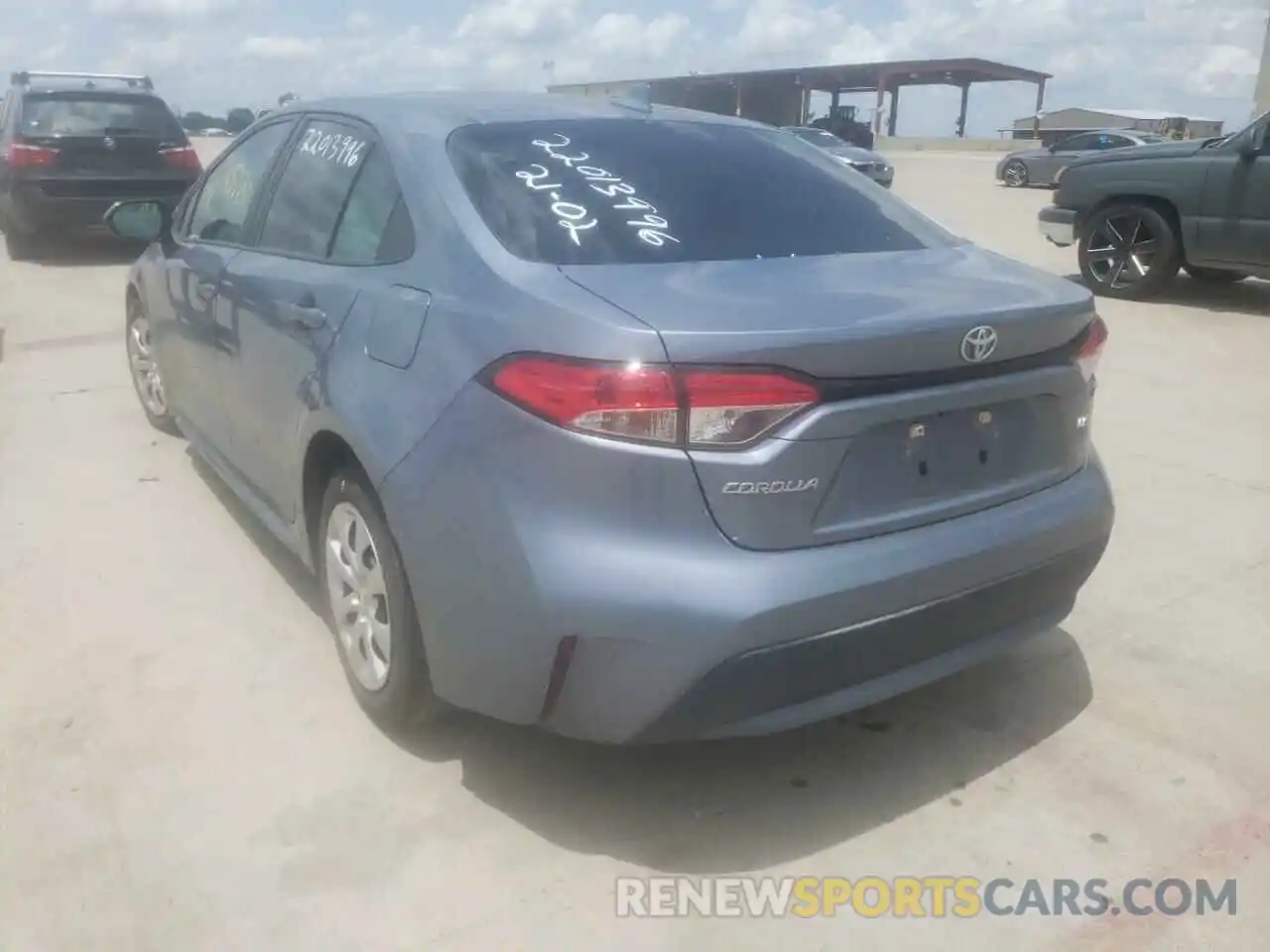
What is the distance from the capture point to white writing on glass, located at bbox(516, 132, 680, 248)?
2.68 meters

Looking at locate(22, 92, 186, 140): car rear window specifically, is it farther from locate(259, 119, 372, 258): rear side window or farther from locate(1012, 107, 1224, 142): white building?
locate(1012, 107, 1224, 142): white building

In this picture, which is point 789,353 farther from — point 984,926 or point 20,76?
point 20,76

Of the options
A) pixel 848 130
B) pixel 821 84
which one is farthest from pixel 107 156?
pixel 821 84

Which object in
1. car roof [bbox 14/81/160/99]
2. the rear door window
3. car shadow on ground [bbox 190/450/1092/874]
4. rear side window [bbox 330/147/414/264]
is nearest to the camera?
car shadow on ground [bbox 190/450/1092/874]

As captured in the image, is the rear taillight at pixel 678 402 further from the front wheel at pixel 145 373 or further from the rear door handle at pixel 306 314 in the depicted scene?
the front wheel at pixel 145 373

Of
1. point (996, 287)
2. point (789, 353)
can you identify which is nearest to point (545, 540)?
point (789, 353)

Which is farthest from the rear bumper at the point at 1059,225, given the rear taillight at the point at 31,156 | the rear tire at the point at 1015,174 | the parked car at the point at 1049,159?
the rear tire at the point at 1015,174

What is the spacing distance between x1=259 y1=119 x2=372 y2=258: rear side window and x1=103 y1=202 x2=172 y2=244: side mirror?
1252 mm

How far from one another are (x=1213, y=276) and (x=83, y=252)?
35.6ft

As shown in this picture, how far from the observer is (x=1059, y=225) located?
382 inches

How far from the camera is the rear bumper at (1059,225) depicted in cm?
960

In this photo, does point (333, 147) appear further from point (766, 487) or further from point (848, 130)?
point (848, 130)

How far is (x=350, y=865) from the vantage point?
249 cm

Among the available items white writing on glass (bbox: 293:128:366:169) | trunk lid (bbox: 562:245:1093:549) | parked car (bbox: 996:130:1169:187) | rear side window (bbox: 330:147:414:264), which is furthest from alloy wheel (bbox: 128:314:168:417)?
parked car (bbox: 996:130:1169:187)
